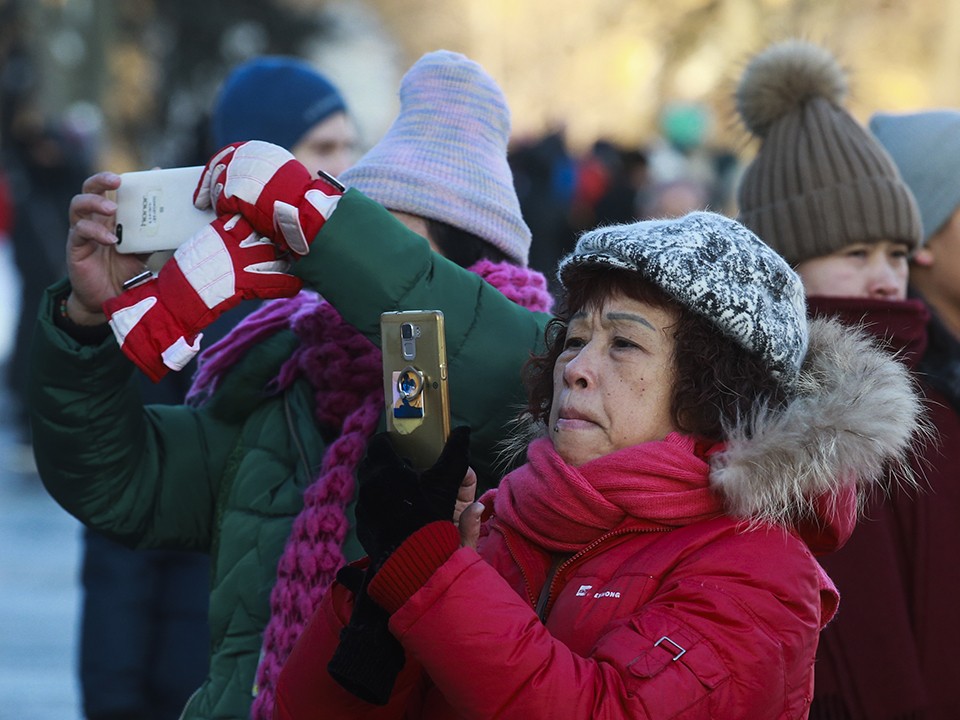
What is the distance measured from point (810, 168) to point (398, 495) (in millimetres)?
1757

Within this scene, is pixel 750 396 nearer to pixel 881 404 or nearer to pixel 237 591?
pixel 881 404

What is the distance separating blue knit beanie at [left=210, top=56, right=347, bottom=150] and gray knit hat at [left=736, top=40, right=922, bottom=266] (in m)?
1.18

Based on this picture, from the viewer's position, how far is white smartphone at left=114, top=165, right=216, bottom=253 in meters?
2.53

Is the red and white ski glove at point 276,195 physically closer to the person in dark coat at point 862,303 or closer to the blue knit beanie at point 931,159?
the person in dark coat at point 862,303

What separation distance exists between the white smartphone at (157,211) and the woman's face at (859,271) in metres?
1.48

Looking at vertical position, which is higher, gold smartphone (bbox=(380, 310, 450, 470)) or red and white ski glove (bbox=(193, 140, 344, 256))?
red and white ski glove (bbox=(193, 140, 344, 256))

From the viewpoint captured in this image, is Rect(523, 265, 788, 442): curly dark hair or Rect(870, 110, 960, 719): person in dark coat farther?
Rect(870, 110, 960, 719): person in dark coat

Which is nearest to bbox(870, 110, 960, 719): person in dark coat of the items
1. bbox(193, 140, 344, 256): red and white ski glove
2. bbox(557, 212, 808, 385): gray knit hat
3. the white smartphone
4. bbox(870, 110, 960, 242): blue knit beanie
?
bbox(870, 110, 960, 242): blue knit beanie

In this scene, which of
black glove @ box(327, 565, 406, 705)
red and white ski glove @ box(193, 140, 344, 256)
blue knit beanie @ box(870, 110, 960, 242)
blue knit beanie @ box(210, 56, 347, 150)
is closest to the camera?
black glove @ box(327, 565, 406, 705)

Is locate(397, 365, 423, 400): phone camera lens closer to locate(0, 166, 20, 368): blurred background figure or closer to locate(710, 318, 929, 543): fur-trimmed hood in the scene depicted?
locate(710, 318, 929, 543): fur-trimmed hood

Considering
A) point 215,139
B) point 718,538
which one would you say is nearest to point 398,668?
point 718,538

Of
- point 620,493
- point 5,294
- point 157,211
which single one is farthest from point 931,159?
point 5,294

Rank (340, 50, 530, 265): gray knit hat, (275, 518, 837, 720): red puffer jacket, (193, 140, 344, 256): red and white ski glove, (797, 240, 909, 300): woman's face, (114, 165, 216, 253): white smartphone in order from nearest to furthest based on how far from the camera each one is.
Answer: (275, 518, 837, 720): red puffer jacket → (193, 140, 344, 256): red and white ski glove → (114, 165, 216, 253): white smartphone → (340, 50, 530, 265): gray knit hat → (797, 240, 909, 300): woman's face

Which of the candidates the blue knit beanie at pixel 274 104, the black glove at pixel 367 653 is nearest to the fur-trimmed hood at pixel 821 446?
the black glove at pixel 367 653
